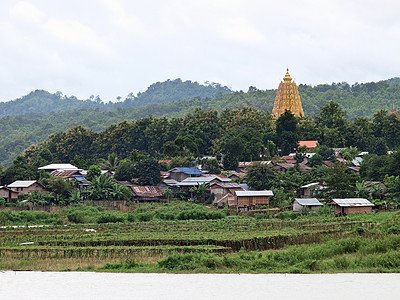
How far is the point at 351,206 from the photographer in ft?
149

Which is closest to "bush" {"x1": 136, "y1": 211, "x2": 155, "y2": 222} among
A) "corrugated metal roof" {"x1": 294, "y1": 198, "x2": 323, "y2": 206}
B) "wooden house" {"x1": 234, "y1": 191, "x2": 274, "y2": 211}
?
"wooden house" {"x1": 234, "y1": 191, "x2": 274, "y2": 211}

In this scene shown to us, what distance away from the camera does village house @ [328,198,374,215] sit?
149 feet

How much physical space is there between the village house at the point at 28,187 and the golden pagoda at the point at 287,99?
52.9m

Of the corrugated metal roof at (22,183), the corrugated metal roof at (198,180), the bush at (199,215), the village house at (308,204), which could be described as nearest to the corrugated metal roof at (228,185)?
the corrugated metal roof at (198,180)

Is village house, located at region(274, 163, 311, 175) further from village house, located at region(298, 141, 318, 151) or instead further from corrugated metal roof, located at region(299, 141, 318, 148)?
corrugated metal roof, located at region(299, 141, 318, 148)

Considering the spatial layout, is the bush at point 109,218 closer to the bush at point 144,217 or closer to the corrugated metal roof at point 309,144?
the bush at point 144,217

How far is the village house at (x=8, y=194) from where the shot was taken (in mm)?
51519

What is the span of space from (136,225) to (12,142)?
9295cm

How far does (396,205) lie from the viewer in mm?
46219

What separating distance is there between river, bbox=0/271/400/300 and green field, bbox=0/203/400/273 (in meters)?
1.16

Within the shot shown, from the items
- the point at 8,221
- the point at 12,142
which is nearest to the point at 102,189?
the point at 8,221

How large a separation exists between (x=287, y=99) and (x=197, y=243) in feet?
233

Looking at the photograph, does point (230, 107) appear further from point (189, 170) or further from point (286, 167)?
point (189, 170)

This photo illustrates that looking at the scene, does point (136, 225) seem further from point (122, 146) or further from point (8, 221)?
point (122, 146)
